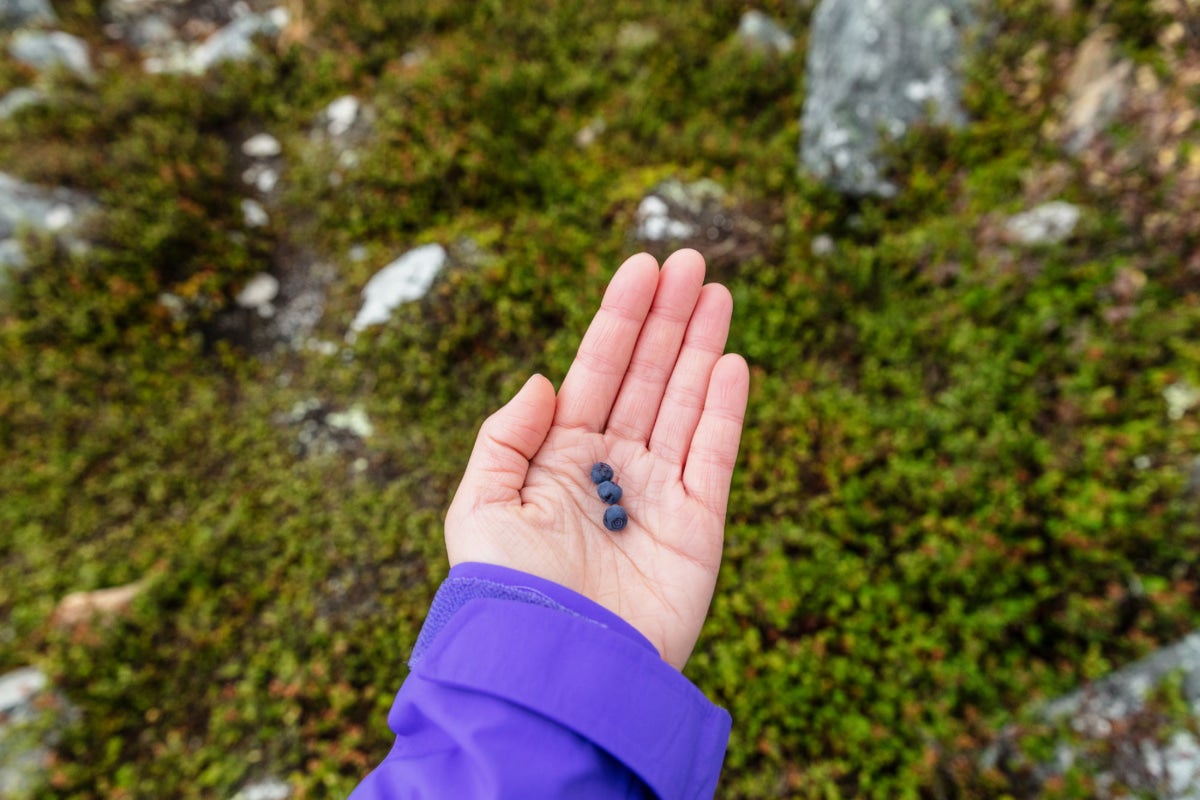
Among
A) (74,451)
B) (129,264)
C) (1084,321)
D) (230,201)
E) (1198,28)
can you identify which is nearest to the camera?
(1084,321)

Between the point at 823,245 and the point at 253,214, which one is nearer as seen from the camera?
the point at 823,245

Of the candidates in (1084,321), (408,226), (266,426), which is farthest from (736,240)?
(266,426)

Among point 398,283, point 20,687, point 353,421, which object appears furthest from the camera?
point 398,283

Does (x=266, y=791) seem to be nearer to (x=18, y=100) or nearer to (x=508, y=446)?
(x=508, y=446)

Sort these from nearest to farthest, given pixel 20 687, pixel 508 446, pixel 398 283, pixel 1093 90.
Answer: pixel 508 446 → pixel 20 687 → pixel 1093 90 → pixel 398 283

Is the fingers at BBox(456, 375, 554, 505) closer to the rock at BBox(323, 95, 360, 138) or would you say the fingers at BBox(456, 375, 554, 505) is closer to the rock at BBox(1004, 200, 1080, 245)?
the rock at BBox(1004, 200, 1080, 245)

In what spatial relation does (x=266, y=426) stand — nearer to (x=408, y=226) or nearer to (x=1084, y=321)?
(x=408, y=226)

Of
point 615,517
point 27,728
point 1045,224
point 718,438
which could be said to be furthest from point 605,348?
point 27,728

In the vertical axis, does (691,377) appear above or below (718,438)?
above
